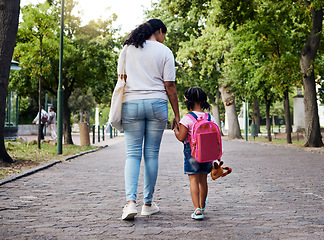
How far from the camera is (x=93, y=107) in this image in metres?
61.9

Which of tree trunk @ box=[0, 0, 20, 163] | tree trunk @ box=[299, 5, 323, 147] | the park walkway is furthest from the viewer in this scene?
tree trunk @ box=[299, 5, 323, 147]

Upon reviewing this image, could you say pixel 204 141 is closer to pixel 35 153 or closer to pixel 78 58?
pixel 35 153

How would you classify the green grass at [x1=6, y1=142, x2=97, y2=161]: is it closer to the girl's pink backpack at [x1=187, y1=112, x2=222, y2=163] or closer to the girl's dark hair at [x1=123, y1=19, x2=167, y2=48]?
the girl's dark hair at [x1=123, y1=19, x2=167, y2=48]

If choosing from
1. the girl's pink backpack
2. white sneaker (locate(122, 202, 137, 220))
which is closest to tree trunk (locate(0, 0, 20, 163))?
white sneaker (locate(122, 202, 137, 220))

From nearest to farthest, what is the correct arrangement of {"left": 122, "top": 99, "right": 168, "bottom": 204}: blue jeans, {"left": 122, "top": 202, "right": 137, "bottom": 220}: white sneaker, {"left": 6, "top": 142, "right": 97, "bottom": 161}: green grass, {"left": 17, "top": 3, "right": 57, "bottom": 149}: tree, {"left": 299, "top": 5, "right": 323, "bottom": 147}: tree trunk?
{"left": 122, "top": 202, "right": 137, "bottom": 220}: white sneaker
{"left": 122, "top": 99, "right": 168, "bottom": 204}: blue jeans
{"left": 6, "top": 142, "right": 97, "bottom": 161}: green grass
{"left": 17, "top": 3, "right": 57, "bottom": 149}: tree
{"left": 299, "top": 5, "right": 323, "bottom": 147}: tree trunk

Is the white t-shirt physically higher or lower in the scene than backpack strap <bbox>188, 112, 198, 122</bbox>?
higher

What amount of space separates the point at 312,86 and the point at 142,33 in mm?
16152

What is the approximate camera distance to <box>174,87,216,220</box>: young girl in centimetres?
484

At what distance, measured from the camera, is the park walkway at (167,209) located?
4.29 meters

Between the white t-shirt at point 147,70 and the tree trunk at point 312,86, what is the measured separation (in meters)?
15.7

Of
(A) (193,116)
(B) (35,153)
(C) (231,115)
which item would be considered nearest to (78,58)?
(B) (35,153)

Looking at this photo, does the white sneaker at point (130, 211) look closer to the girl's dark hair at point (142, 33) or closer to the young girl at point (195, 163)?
the young girl at point (195, 163)

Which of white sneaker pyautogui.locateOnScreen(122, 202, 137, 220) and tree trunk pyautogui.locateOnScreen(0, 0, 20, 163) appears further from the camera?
tree trunk pyautogui.locateOnScreen(0, 0, 20, 163)

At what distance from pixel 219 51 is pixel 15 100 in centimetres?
1288
